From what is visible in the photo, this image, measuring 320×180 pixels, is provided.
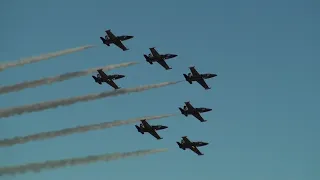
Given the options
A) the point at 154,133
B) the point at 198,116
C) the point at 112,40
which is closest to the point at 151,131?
the point at 154,133

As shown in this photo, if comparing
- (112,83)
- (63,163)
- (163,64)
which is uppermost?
(112,83)

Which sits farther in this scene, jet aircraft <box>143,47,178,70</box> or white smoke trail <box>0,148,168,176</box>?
jet aircraft <box>143,47,178,70</box>

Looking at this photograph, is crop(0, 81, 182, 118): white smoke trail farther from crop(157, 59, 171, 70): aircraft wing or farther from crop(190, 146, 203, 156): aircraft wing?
crop(190, 146, 203, 156): aircraft wing

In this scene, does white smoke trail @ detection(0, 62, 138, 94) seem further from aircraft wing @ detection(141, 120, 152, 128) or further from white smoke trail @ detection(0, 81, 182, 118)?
aircraft wing @ detection(141, 120, 152, 128)

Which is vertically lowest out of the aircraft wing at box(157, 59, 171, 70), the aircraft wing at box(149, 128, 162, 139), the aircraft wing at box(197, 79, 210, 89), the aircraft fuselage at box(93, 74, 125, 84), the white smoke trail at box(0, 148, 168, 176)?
the white smoke trail at box(0, 148, 168, 176)

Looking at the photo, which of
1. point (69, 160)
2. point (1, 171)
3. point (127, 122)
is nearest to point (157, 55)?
point (127, 122)

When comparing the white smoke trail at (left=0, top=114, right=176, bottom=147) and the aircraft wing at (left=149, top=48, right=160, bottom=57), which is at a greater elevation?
the aircraft wing at (left=149, top=48, right=160, bottom=57)

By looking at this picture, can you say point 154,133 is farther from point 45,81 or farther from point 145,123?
point 45,81

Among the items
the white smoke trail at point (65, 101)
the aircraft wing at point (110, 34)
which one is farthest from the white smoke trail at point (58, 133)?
the aircraft wing at point (110, 34)

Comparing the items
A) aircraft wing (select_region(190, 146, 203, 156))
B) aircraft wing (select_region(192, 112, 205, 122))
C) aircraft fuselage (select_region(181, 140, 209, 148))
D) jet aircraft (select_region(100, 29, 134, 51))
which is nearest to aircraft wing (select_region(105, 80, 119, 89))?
jet aircraft (select_region(100, 29, 134, 51))

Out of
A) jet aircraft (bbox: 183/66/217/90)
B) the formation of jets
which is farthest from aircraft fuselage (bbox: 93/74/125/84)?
jet aircraft (bbox: 183/66/217/90)

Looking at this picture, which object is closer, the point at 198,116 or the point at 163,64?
the point at 163,64

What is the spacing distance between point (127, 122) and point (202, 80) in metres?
24.4

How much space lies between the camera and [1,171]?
13700 centimetres
